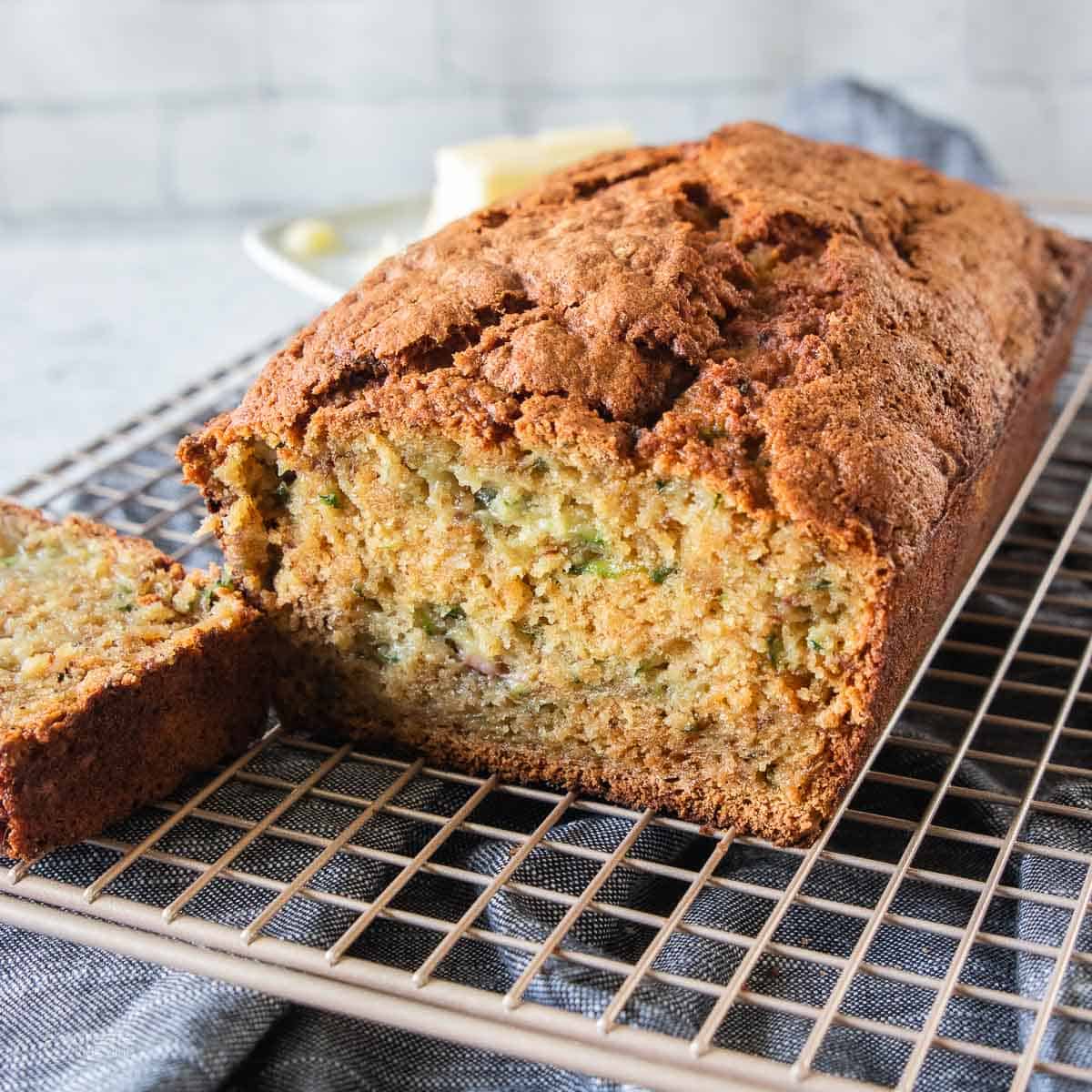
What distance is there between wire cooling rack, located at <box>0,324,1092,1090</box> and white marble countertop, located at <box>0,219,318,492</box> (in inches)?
91.1

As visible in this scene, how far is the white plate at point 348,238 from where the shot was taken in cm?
481

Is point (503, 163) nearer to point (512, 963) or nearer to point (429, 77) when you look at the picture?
point (429, 77)

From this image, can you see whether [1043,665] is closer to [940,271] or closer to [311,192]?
[940,271]

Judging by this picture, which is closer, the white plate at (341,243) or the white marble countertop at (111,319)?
the white plate at (341,243)

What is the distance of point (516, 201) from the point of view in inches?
135

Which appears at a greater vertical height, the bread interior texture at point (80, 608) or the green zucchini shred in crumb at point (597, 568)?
the green zucchini shred in crumb at point (597, 568)

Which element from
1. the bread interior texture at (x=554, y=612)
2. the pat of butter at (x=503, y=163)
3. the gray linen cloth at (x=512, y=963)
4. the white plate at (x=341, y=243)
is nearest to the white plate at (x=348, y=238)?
the white plate at (x=341, y=243)

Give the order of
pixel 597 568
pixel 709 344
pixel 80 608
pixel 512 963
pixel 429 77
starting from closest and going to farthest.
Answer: pixel 512 963 < pixel 597 568 < pixel 709 344 < pixel 80 608 < pixel 429 77

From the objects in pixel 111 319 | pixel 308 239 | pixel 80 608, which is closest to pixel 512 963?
pixel 80 608

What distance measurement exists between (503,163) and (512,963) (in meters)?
3.06

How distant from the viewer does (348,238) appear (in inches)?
214

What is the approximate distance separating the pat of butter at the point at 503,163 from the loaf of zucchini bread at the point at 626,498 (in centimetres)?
166

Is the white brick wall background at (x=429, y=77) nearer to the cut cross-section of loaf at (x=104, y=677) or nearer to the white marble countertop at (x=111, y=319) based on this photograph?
the white marble countertop at (x=111, y=319)

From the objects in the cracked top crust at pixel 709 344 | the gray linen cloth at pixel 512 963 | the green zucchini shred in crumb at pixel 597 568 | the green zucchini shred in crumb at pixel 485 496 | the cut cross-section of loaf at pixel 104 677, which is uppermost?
the cracked top crust at pixel 709 344
